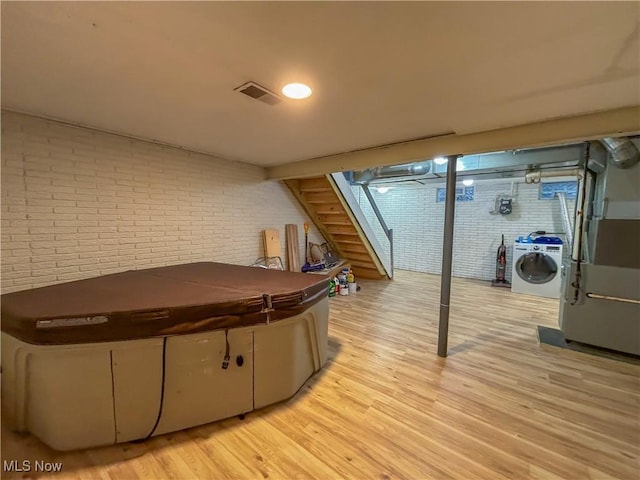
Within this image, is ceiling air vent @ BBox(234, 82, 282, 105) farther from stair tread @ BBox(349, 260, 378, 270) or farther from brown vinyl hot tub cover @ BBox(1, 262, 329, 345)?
stair tread @ BBox(349, 260, 378, 270)

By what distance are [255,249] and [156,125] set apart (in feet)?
7.58

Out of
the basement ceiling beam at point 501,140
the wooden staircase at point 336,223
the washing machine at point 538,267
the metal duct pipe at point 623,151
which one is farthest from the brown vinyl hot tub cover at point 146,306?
the washing machine at point 538,267

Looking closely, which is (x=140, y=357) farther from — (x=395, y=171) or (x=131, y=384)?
(x=395, y=171)

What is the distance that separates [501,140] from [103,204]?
3764 mm

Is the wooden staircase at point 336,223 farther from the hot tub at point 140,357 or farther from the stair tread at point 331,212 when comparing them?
the hot tub at point 140,357

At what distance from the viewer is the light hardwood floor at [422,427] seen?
59.4 inches

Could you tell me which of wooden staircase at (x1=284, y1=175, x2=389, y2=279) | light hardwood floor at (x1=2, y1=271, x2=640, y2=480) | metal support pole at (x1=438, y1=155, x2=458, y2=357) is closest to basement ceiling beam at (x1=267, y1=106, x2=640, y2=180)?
metal support pole at (x1=438, y1=155, x2=458, y2=357)

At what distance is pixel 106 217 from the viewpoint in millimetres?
2652

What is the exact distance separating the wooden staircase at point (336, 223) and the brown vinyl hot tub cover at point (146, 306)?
2364 mm

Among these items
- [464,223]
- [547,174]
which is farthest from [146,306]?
→ [464,223]

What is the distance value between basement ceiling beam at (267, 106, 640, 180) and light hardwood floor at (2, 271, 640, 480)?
2047 millimetres

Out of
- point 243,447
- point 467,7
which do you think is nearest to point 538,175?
point 467,7

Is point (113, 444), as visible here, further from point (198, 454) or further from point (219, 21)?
point (219, 21)

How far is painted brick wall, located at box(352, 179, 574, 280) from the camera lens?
18.2 feet
